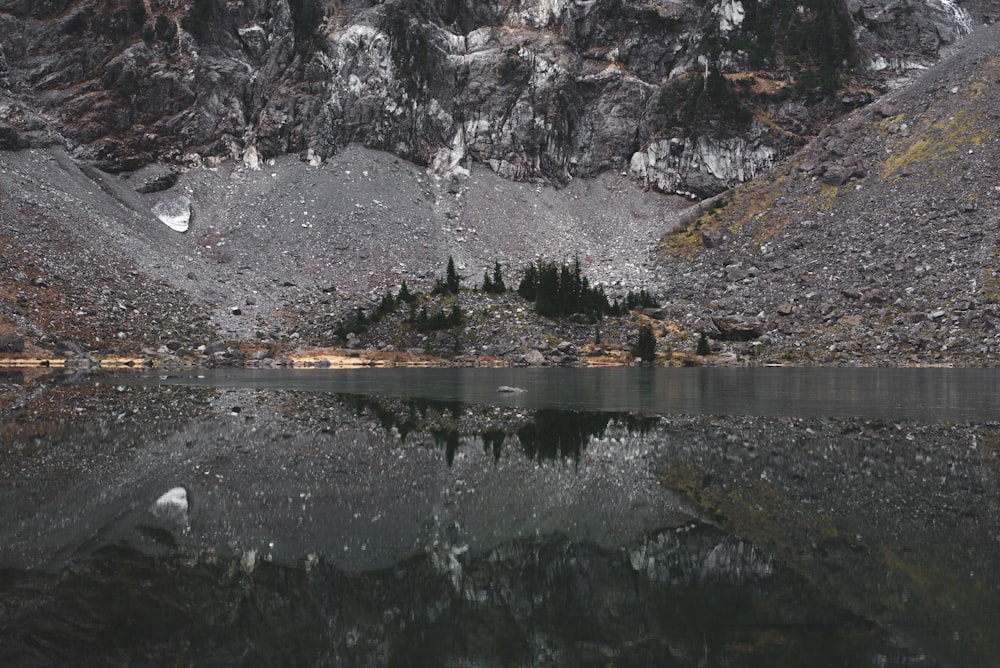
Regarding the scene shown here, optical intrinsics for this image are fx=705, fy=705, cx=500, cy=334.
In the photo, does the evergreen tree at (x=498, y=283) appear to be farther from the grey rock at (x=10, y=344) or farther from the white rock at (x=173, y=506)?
the white rock at (x=173, y=506)

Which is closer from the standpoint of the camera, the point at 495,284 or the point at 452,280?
the point at 452,280

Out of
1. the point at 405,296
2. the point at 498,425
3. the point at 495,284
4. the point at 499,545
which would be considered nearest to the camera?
the point at 499,545

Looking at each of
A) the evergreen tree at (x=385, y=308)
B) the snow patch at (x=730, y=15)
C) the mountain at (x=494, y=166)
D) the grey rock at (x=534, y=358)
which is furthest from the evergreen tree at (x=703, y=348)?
the snow patch at (x=730, y=15)

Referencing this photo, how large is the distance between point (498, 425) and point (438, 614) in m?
22.0

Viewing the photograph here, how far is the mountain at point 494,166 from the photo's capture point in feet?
317

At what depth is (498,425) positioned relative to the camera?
3203cm

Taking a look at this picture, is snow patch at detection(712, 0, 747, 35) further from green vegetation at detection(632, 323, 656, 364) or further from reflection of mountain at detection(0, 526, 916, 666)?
reflection of mountain at detection(0, 526, 916, 666)

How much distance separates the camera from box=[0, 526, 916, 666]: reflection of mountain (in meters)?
8.67

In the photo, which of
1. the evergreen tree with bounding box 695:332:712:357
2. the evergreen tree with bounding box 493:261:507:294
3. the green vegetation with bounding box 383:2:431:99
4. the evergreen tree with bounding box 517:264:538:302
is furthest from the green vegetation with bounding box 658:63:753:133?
the evergreen tree with bounding box 695:332:712:357

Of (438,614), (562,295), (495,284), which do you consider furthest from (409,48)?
(438,614)

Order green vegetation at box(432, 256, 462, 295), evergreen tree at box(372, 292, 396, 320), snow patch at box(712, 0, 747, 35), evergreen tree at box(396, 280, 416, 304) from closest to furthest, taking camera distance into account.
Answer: evergreen tree at box(372, 292, 396, 320), evergreen tree at box(396, 280, 416, 304), green vegetation at box(432, 256, 462, 295), snow patch at box(712, 0, 747, 35)

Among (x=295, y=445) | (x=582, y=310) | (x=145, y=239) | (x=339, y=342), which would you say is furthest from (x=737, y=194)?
(x=295, y=445)

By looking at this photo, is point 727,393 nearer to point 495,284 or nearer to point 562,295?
point 562,295

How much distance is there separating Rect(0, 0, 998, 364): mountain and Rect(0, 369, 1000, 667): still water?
2799 inches
